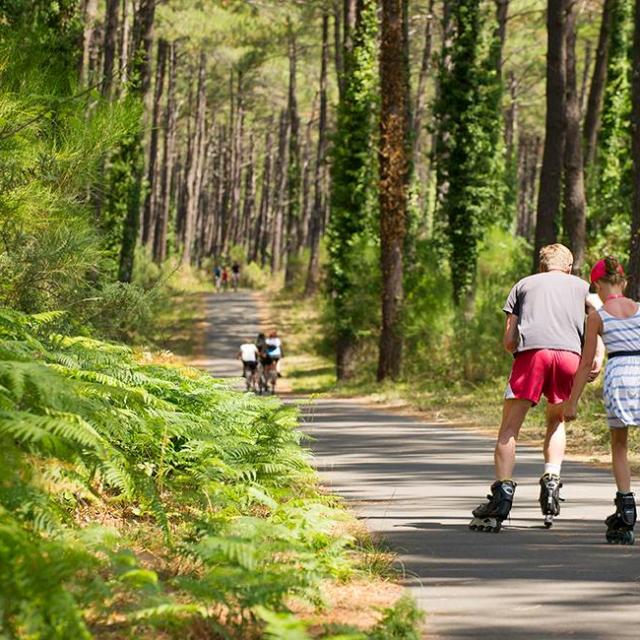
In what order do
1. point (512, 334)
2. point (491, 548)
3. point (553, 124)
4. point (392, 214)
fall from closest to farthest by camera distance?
point (491, 548) < point (512, 334) < point (553, 124) < point (392, 214)

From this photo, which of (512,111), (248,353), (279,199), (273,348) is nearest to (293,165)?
(512,111)

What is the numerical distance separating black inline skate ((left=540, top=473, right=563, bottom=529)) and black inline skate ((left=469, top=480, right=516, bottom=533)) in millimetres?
230

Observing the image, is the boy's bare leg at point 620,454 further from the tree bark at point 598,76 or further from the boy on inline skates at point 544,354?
the tree bark at point 598,76

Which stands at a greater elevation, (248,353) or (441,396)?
(248,353)

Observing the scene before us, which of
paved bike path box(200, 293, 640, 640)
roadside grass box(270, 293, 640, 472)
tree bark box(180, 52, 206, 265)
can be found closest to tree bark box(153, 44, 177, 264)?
tree bark box(180, 52, 206, 265)

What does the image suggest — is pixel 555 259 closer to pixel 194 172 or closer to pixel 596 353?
pixel 596 353

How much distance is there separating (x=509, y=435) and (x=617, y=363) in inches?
37.5

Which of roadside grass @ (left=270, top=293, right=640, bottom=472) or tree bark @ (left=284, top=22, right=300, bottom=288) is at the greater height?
tree bark @ (left=284, top=22, right=300, bottom=288)

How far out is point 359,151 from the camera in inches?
1592

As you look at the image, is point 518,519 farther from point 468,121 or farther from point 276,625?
point 468,121

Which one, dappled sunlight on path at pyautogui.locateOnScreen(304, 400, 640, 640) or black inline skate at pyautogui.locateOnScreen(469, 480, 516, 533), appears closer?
dappled sunlight on path at pyautogui.locateOnScreen(304, 400, 640, 640)

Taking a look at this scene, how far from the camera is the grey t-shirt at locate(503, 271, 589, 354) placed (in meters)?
10.7

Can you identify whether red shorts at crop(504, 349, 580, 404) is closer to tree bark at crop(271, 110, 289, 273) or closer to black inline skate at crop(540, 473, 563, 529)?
black inline skate at crop(540, 473, 563, 529)

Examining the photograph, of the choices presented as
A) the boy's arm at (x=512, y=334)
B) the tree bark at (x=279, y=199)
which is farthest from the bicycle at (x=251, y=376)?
the tree bark at (x=279, y=199)
